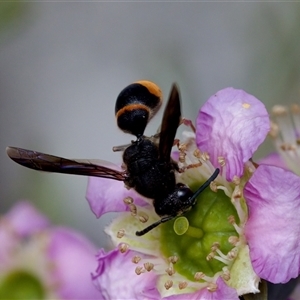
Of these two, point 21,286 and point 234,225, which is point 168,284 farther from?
point 21,286

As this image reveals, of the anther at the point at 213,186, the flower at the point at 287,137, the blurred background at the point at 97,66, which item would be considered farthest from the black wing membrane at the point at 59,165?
the blurred background at the point at 97,66

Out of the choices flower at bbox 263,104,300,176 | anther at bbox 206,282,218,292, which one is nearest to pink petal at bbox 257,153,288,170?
flower at bbox 263,104,300,176

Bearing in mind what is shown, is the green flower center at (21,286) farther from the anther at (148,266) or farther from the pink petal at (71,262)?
the anther at (148,266)

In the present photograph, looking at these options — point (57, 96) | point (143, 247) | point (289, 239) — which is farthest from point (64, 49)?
point (289, 239)

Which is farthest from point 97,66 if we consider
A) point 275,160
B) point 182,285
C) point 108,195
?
point 182,285

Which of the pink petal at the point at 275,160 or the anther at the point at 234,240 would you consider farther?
the pink petal at the point at 275,160

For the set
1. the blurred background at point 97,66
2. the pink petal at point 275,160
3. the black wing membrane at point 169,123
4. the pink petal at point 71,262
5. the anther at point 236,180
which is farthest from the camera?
the blurred background at point 97,66

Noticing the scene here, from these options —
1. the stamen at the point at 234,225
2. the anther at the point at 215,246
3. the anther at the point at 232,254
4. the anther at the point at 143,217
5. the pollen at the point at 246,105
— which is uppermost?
the pollen at the point at 246,105

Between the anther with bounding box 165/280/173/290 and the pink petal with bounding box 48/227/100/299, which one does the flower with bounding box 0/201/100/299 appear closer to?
the pink petal with bounding box 48/227/100/299
